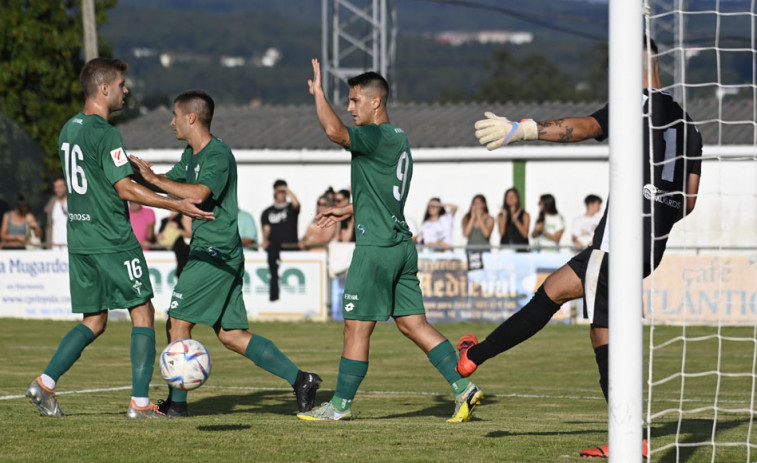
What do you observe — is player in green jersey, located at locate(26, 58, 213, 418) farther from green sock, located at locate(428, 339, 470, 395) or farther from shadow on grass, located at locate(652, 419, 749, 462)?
shadow on grass, located at locate(652, 419, 749, 462)

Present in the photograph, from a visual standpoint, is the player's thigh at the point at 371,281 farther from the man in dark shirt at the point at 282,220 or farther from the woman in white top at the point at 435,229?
the man in dark shirt at the point at 282,220

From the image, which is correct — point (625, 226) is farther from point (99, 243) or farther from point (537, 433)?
point (99, 243)

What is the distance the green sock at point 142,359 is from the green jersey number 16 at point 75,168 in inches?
42.3

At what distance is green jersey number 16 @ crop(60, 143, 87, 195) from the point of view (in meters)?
8.27

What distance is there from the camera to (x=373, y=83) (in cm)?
865

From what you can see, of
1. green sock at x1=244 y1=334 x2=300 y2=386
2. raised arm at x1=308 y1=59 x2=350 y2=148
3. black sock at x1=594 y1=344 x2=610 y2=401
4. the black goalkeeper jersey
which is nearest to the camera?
the black goalkeeper jersey

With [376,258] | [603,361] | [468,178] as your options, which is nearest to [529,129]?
[603,361]

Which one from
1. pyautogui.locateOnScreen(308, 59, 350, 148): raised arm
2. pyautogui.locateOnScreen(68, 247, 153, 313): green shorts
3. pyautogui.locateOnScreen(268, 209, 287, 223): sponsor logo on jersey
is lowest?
pyautogui.locateOnScreen(68, 247, 153, 313): green shorts

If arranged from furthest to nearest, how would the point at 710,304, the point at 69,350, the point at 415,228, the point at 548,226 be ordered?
1. the point at 548,226
2. the point at 415,228
3. the point at 710,304
4. the point at 69,350

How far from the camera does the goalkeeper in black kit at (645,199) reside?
6.39 metres

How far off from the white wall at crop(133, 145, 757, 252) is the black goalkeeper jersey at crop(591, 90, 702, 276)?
1909 centimetres

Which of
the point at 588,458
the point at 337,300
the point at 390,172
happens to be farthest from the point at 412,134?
the point at 588,458

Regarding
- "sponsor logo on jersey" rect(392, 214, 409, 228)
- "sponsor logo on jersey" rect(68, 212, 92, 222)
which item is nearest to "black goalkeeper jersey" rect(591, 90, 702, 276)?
"sponsor logo on jersey" rect(392, 214, 409, 228)

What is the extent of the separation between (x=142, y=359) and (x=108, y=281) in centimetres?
60
